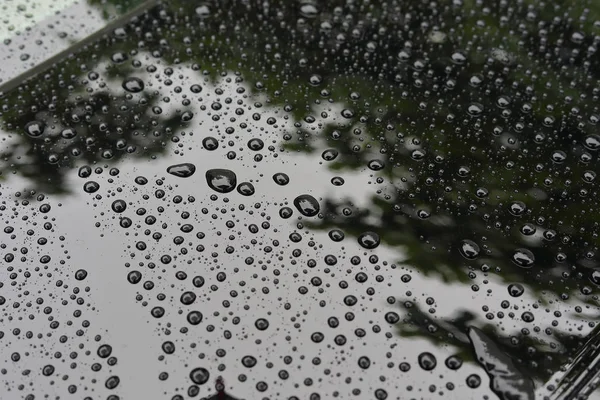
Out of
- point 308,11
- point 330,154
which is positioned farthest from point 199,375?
point 308,11

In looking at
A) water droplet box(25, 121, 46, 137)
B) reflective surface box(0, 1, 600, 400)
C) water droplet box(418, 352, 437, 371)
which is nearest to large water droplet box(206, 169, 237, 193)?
reflective surface box(0, 1, 600, 400)

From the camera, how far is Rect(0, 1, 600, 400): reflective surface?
0.97 meters

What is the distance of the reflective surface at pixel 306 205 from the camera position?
97 centimetres

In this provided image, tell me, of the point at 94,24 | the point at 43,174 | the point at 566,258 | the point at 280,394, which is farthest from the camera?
the point at 94,24

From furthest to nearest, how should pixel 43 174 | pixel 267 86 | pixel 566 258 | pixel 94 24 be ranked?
pixel 94 24 < pixel 267 86 < pixel 43 174 < pixel 566 258

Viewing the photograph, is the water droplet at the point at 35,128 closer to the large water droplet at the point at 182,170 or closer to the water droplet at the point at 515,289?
the large water droplet at the point at 182,170

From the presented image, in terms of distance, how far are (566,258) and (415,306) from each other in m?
0.32

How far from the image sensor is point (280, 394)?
0.93 m

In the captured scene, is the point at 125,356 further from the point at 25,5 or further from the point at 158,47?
the point at 25,5

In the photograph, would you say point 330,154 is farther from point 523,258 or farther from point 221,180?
point 523,258

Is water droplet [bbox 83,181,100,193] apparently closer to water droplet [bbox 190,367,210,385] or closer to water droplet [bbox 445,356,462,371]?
water droplet [bbox 190,367,210,385]

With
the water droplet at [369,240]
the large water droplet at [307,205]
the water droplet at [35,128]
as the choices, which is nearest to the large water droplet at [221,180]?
the large water droplet at [307,205]

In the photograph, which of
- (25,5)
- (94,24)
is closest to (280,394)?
(94,24)

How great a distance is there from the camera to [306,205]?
1158 mm
